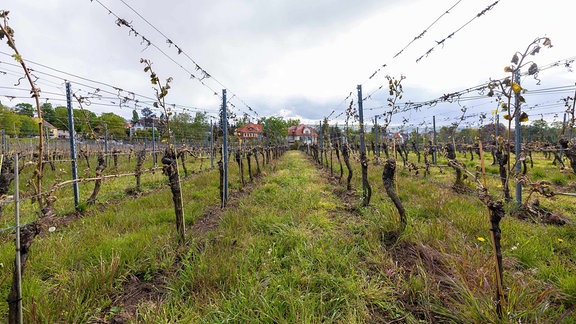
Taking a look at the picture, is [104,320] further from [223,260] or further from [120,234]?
[120,234]

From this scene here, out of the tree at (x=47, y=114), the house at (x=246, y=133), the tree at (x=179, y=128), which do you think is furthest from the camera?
the house at (x=246, y=133)

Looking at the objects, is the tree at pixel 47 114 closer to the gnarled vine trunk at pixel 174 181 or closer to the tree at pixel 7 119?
the tree at pixel 7 119

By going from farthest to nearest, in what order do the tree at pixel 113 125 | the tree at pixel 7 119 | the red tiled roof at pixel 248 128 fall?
the tree at pixel 113 125, the red tiled roof at pixel 248 128, the tree at pixel 7 119

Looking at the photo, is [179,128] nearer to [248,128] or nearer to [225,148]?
[248,128]

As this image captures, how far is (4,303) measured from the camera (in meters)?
2.03

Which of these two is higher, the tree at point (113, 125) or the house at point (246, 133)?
the tree at point (113, 125)

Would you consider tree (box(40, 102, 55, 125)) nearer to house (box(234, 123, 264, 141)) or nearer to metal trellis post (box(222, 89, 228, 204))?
metal trellis post (box(222, 89, 228, 204))

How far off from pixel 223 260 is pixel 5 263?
234 centimetres

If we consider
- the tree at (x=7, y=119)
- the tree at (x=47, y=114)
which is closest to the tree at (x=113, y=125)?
the tree at (x=47, y=114)

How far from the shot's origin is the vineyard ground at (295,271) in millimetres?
2008

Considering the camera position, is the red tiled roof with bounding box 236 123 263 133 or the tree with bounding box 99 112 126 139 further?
the tree with bounding box 99 112 126 139

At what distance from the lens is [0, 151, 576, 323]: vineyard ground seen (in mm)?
2008

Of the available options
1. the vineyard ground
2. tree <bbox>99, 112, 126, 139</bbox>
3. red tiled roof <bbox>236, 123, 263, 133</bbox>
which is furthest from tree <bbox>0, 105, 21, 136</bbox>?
red tiled roof <bbox>236, 123, 263, 133</bbox>

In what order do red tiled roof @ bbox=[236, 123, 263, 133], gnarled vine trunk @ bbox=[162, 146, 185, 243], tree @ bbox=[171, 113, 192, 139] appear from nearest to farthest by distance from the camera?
1. gnarled vine trunk @ bbox=[162, 146, 185, 243]
2. tree @ bbox=[171, 113, 192, 139]
3. red tiled roof @ bbox=[236, 123, 263, 133]
